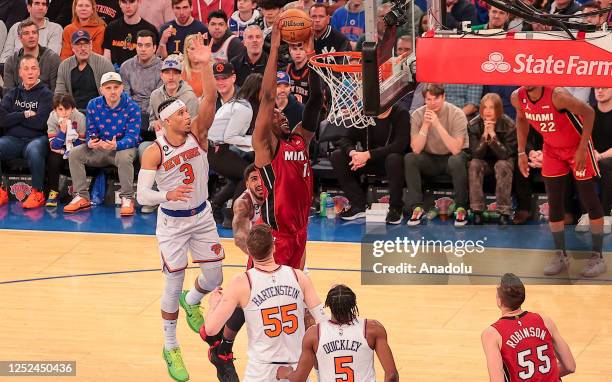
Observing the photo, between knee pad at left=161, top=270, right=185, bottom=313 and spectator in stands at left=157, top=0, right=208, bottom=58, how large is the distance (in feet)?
22.2

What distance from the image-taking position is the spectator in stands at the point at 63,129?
627 inches

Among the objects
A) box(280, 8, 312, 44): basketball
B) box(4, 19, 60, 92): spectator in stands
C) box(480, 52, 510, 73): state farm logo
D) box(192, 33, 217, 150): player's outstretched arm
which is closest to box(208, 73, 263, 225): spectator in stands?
box(4, 19, 60, 92): spectator in stands

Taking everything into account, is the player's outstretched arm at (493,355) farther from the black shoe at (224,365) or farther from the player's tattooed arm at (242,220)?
the player's tattooed arm at (242,220)

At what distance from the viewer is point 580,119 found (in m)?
12.9

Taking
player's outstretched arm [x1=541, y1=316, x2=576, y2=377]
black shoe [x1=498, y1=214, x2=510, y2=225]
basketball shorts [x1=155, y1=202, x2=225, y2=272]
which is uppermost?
player's outstretched arm [x1=541, y1=316, x2=576, y2=377]

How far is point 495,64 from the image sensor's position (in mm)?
8227

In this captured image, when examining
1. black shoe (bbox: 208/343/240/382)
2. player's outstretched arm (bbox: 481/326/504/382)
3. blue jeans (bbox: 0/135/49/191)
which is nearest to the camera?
player's outstretched arm (bbox: 481/326/504/382)

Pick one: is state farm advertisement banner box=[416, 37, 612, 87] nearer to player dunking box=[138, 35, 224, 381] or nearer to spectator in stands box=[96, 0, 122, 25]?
player dunking box=[138, 35, 224, 381]

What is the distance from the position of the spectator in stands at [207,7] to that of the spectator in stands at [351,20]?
1644 millimetres

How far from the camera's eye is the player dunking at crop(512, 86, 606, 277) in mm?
12680

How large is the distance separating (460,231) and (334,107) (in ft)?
14.2

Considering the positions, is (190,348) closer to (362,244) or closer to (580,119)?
(362,244)

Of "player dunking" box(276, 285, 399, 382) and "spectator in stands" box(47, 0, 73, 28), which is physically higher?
"player dunking" box(276, 285, 399, 382)

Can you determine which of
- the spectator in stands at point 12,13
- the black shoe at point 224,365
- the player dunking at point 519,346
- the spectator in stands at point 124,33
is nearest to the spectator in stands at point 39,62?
the spectator in stands at point 124,33
